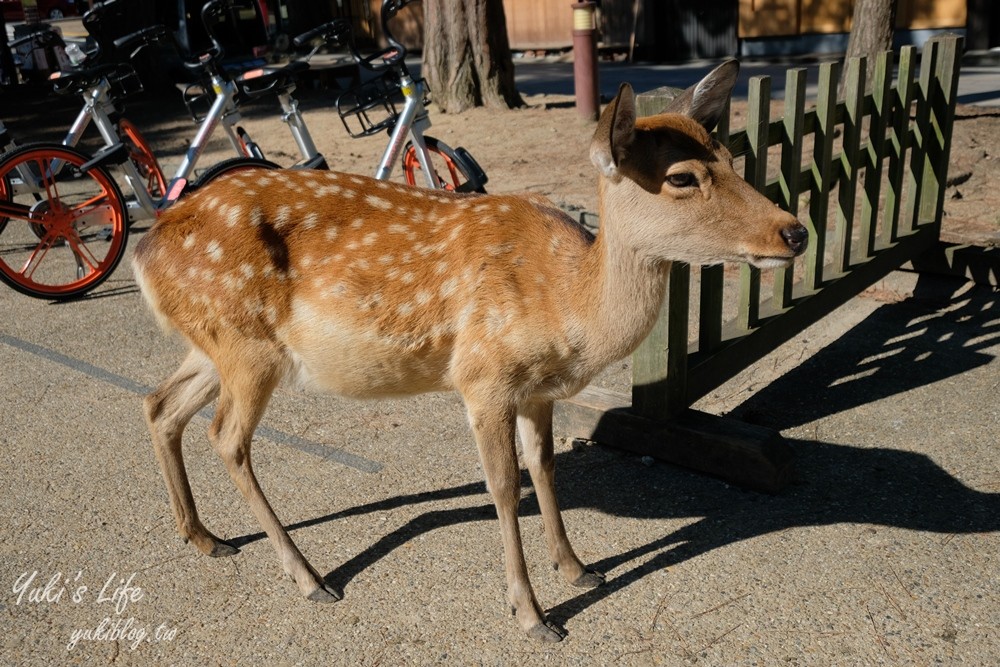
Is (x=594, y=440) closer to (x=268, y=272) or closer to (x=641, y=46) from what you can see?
(x=268, y=272)

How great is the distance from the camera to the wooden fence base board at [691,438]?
379 centimetres

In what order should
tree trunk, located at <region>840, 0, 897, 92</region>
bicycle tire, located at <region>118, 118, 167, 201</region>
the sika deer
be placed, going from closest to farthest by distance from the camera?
1. the sika deer
2. bicycle tire, located at <region>118, 118, 167, 201</region>
3. tree trunk, located at <region>840, 0, 897, 92</region>

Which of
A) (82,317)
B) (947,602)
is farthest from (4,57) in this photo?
(947,602)

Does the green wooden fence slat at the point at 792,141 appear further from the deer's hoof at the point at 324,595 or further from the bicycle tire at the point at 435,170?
the bicycle tire at the point at 435,170

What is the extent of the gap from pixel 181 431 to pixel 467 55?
8.82 metres

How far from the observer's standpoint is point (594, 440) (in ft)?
14.1

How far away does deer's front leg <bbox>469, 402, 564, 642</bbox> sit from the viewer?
122 inches

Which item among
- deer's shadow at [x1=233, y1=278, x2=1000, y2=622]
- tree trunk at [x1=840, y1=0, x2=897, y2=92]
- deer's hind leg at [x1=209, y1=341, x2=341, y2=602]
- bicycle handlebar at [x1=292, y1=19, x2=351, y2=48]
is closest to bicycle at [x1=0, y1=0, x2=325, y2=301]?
bicycle handlebar at [x1=292, y1=19, x2=351, y2=48]

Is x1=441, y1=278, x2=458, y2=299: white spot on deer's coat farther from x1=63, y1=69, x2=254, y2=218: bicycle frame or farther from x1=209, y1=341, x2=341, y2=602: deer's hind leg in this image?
x1=63, y1=69, x2=254, y2=218: bicycle frame

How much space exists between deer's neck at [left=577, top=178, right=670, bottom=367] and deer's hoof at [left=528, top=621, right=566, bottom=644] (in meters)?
0.86

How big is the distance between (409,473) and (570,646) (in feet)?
4.24

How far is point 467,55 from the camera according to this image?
456 inches

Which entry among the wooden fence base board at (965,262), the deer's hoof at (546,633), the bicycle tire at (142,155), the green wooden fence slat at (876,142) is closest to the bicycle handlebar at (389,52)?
the bicycle tire at (142,155)

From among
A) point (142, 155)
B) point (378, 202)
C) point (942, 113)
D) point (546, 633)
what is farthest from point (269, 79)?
point (546, 633)
